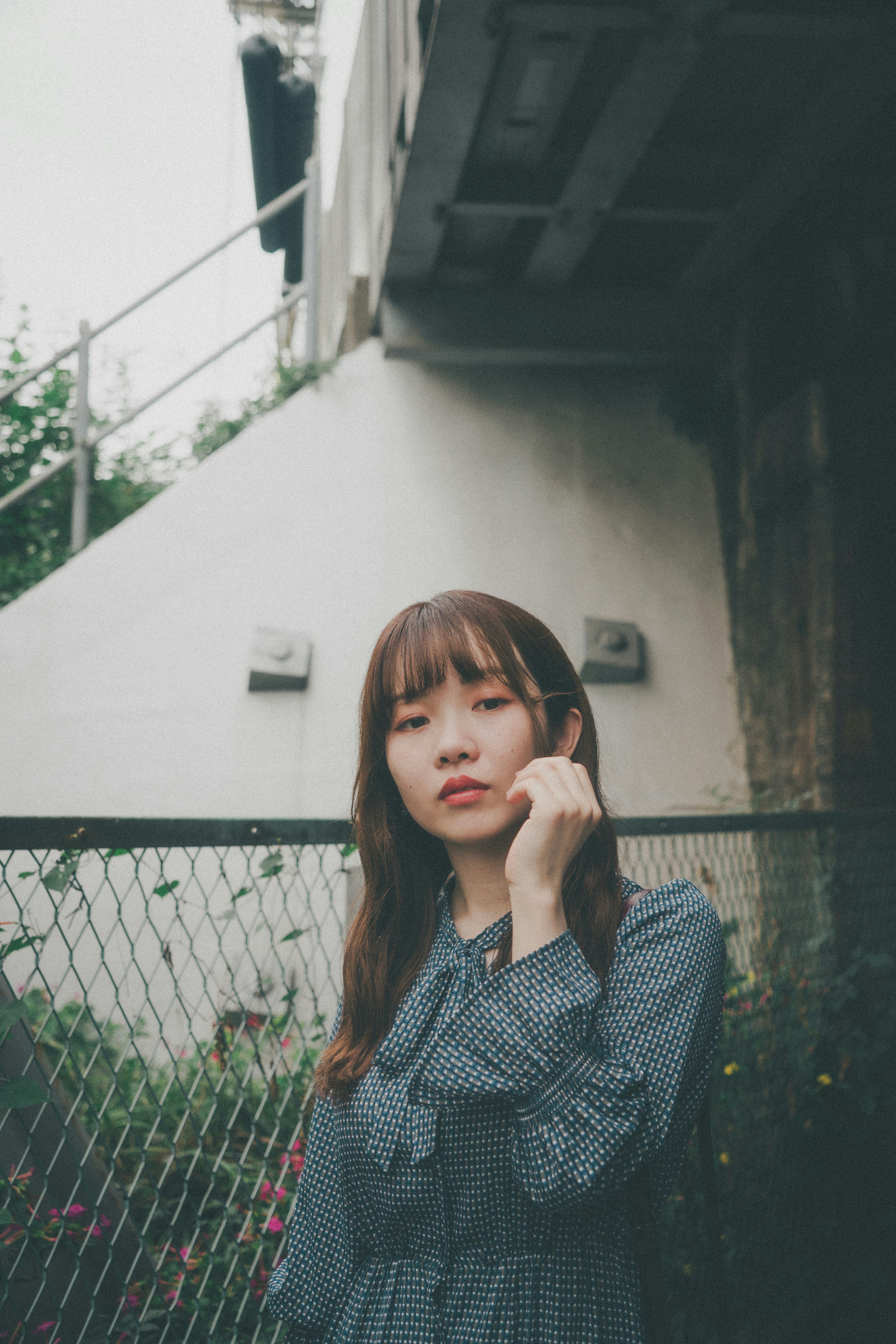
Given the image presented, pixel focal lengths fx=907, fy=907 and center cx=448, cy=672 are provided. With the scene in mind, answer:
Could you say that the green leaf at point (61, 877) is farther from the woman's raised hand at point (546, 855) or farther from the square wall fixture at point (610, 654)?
the square wall fixture at point (610, 654)

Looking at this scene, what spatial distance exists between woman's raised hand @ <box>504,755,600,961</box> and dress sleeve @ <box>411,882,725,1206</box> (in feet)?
0.08

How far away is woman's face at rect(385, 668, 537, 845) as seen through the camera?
1097mm

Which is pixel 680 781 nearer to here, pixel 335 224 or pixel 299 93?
pixel 335 224

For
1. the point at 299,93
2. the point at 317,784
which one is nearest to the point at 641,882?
the point at 317,784

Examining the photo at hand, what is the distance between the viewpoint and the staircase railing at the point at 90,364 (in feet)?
14.1

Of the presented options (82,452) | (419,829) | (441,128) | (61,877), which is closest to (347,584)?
(82,452)

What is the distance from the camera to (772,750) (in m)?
4.23

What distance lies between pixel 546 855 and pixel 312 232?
503cm

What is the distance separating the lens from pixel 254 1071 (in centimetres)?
287

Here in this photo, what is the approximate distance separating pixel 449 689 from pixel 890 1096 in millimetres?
2503

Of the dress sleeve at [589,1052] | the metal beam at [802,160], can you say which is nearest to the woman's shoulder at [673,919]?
the dress sleeve at [589,1052]

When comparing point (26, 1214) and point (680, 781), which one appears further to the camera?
point (680, 781)

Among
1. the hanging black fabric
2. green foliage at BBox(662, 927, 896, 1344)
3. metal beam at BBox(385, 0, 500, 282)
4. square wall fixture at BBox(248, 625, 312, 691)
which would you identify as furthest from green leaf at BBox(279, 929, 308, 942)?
the hanging black fabric

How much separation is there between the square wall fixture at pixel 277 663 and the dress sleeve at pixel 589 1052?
3.10 meters
